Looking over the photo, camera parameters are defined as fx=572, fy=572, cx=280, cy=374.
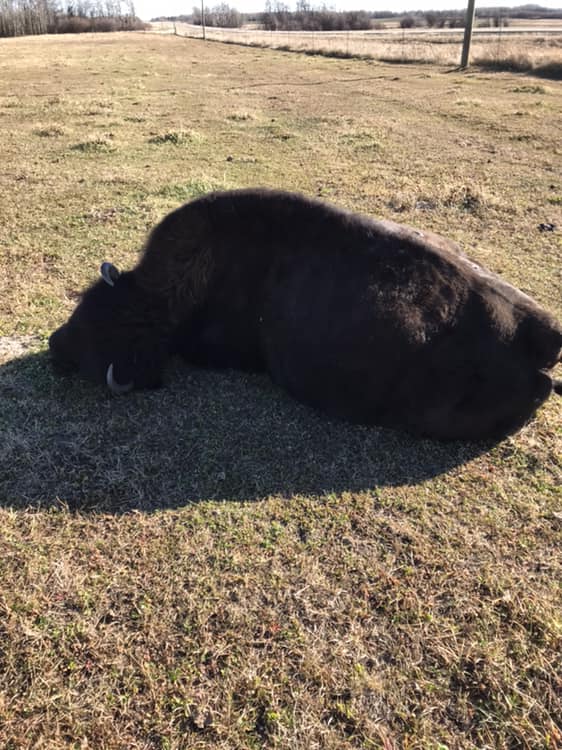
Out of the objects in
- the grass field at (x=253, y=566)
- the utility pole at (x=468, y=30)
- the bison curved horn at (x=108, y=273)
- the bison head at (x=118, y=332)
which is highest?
the utility pole at (x=468, y=30)

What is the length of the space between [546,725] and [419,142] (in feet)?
36.8

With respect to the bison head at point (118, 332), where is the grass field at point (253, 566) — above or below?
below

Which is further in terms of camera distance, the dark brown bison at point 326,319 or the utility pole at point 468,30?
the utility pole at point 468,30

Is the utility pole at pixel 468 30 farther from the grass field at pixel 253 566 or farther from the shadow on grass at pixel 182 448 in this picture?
the shadow on grass at pixel 182 448

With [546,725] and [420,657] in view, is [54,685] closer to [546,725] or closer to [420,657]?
[420,657]

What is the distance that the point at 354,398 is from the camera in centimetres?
368

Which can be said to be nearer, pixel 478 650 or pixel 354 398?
pixel 478 650

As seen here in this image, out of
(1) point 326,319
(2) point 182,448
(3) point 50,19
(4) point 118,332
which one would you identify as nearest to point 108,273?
(4) point 118,332

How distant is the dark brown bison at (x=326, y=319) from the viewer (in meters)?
3.45

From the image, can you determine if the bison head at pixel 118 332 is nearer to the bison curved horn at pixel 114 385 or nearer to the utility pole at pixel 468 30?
the bison curved horn at pixel 114 385

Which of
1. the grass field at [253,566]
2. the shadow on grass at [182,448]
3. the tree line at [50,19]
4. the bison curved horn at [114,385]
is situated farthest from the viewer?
the tree line at [50,19]

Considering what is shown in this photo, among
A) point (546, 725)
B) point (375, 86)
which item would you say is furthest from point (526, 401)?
point (375, 86)

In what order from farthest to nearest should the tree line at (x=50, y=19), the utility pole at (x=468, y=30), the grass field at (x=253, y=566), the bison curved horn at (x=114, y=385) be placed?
1. the tree line at (x=50, y=19)
2. the utility pole at (x=468, y=30)
3. the bison curved horn at (x=114, y=385)
4. the grass field at (x=253, y=566)

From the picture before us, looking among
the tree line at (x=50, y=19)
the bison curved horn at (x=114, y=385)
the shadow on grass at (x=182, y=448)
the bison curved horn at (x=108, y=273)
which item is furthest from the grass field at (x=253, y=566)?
the tree line at (x=50, y=19)
